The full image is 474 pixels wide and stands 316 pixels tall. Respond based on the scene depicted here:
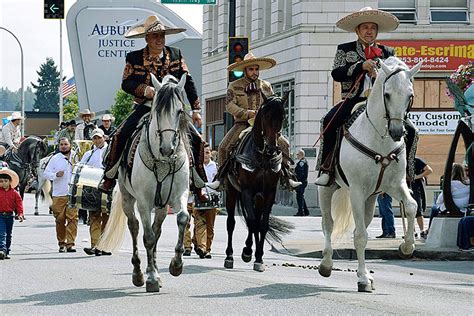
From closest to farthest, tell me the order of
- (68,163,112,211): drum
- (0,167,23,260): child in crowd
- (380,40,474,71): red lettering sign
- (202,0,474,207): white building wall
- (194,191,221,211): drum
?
(0,167,23,260): child in crowd < (194,191,221,211): drum < (68,163,112,211): drum < (380,40,474,71): red lettering sign < (202,0,474,207): white building wall

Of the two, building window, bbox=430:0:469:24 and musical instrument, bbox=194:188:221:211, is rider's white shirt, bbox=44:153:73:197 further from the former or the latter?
building window, bbox=430:0:469:24

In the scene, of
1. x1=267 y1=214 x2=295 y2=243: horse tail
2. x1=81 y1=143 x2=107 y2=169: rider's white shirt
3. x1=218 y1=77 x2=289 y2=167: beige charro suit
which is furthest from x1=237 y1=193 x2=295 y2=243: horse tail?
x1=81 y1=143 x2=107 y2=169: rider's white shirt

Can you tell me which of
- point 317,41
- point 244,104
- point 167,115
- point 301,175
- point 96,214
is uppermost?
point 317,41

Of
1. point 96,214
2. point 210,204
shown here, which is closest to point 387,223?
point 210,204

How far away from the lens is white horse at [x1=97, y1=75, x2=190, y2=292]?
40.1ft

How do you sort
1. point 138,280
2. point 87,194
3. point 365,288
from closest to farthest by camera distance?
1. point 365,288
2. point 138,280
3. point 87,194

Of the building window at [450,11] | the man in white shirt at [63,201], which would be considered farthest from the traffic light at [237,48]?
the building window at [450,11]

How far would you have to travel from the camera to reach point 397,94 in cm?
1219

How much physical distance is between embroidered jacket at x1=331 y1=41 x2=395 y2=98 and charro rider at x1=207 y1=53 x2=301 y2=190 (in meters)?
2.44

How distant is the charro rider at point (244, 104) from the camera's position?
16250 millimetres

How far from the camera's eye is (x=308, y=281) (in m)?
13.5

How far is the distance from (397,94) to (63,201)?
8.83m

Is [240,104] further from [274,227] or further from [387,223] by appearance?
[387,223]

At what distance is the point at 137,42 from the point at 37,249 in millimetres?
84429
